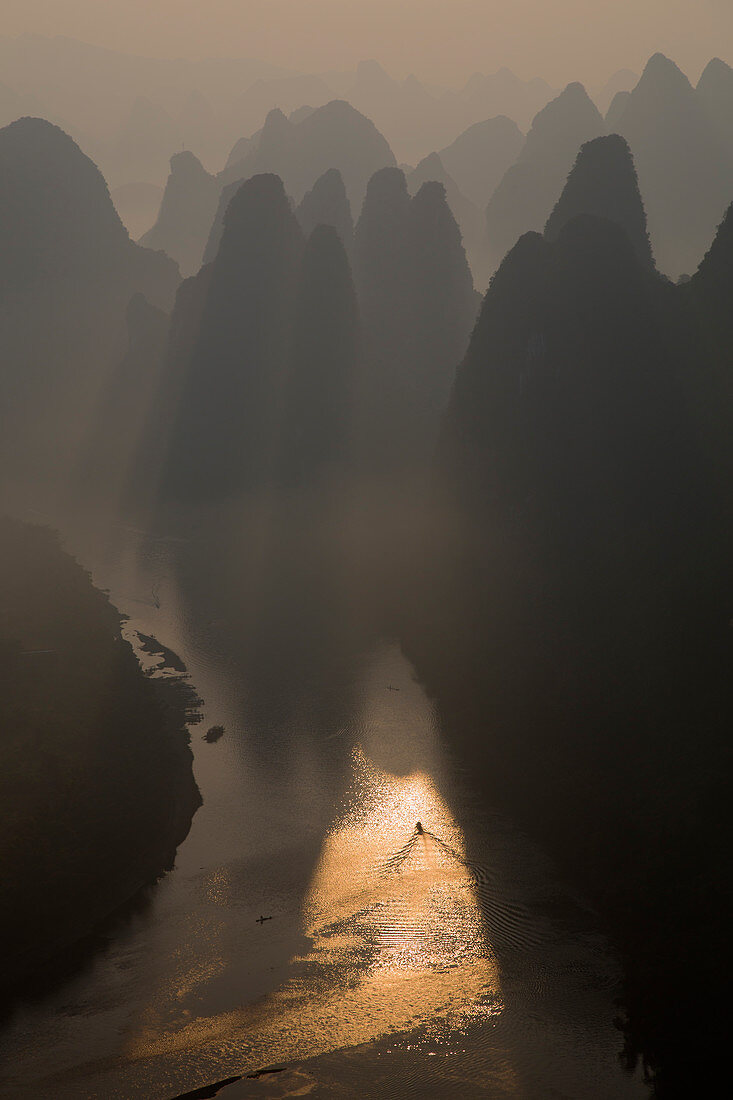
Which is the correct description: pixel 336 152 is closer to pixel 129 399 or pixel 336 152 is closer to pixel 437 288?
pixel 437 288

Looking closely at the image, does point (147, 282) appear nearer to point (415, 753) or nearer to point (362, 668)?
point (362, 668)

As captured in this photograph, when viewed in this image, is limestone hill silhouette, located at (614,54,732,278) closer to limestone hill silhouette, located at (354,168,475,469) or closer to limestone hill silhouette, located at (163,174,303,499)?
limestone hill silhouette, located at (354,168,475,469)

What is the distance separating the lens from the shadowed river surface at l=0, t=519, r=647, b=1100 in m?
29.0

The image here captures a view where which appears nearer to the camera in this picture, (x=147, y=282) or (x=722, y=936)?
(x=722, y=936)

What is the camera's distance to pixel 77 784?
41844 mm

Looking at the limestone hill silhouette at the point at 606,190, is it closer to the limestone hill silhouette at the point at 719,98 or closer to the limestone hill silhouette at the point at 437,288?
the limestone hill silhouette at the point at 437,288

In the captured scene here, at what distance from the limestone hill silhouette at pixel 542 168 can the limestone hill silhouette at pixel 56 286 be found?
186ft

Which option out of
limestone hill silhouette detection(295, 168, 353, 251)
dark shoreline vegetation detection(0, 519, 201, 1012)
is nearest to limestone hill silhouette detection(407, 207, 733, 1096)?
dark shoreline vegetation detection(0, 519, 201, 1012)

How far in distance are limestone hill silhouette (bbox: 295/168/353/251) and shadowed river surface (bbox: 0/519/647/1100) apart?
104 m

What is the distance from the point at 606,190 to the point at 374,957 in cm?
7473

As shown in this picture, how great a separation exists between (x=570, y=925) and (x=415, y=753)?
49.0 ft

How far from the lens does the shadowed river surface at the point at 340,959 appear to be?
29.0 m

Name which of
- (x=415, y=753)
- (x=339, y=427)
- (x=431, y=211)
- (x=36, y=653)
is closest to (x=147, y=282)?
(x=431, y=211)

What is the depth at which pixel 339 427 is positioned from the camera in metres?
111
